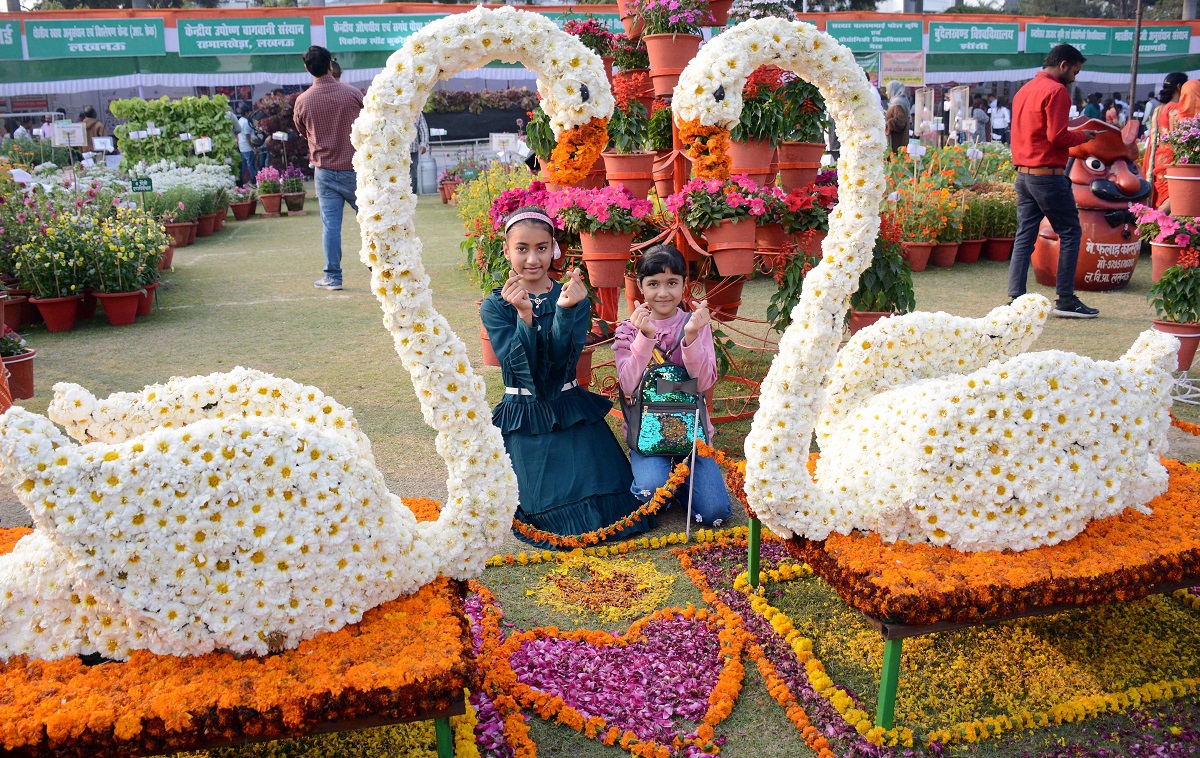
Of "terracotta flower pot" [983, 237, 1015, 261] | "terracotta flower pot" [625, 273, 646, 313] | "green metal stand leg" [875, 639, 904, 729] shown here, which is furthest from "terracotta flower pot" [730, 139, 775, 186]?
"terracotta flower pot" [983, 237, 1015, 261]

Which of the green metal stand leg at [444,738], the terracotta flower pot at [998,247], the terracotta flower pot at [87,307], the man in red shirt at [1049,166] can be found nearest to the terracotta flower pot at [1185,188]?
the man in red shirt at [1049,166]

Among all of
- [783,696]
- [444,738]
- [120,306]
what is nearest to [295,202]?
[120,306]

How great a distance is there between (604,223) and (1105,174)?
597 cm

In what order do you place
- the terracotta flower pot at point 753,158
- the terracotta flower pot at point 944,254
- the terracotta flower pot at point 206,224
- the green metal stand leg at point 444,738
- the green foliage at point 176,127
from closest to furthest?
the green metal stand leg at point 444,738 → the terracotta flower pot at point 753,158 → the terracotta flower pot at point 944,254 → the terracotta flower pot at point 206,224 → the green foliage at point 176,127

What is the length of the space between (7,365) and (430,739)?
13.8ft

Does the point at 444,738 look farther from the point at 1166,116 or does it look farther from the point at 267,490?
the point at 1166,116

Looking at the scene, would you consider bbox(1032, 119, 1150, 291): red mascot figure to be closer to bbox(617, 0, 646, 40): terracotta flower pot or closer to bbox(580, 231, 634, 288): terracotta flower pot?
bbox(617, 0, 646, 40): terracotta flower pot

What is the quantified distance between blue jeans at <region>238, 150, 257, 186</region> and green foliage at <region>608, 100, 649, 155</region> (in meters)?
14.0

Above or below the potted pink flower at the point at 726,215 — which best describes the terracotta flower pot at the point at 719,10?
above

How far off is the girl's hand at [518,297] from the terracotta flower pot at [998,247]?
782 cm

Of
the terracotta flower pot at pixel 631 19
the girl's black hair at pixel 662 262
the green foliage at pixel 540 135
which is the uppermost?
the terracotta flower pot at pixel 631 19

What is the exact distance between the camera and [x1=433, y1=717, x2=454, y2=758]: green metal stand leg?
83.0 inches

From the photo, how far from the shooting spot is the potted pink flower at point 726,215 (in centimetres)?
439

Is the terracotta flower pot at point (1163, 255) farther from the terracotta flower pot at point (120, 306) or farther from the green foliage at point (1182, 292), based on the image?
the terracotta flower pot at point (120, 306)
